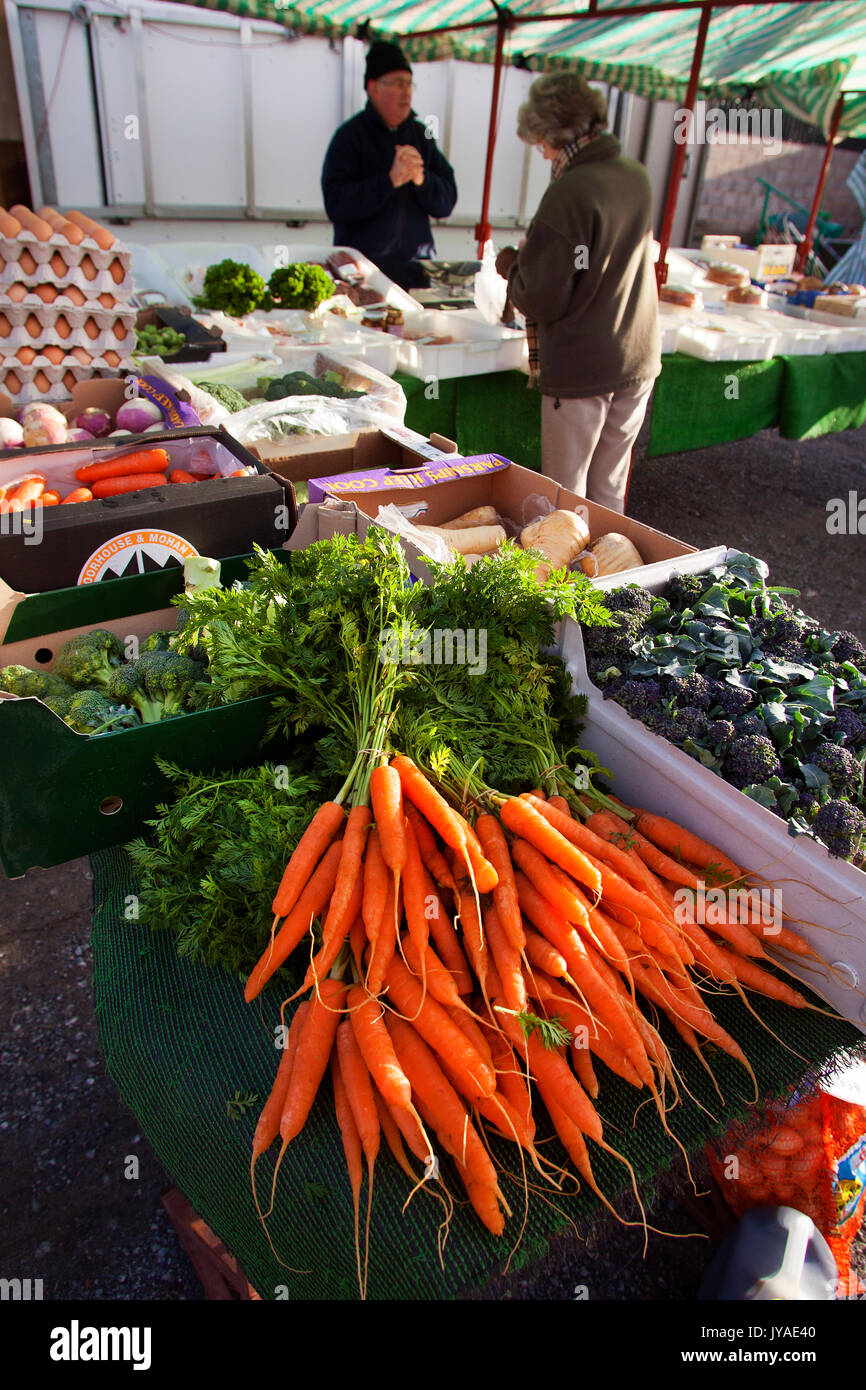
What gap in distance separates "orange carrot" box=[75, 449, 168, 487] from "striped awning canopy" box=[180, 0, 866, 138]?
433 cm

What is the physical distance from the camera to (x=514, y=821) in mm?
1614

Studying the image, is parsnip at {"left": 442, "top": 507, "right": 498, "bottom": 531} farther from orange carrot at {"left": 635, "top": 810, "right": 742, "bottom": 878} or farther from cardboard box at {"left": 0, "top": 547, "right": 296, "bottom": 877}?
orange carrot at {"left": 635, "top": 810, "right": 742, "bottom": 878}

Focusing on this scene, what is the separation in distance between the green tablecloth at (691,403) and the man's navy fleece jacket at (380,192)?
181 cm

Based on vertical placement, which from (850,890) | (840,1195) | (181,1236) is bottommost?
(181,1236)

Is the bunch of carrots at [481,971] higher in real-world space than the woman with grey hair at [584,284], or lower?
lower

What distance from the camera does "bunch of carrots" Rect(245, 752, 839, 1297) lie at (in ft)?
4.36

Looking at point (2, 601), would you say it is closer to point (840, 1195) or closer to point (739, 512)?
point (840, 1195)

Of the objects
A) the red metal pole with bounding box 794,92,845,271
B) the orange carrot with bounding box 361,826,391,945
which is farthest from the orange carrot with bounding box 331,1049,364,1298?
the red metal pole with bounding box 794,92,845,271

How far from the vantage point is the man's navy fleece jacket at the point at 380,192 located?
210 inches

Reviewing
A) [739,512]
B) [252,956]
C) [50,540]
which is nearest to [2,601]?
[50,540]

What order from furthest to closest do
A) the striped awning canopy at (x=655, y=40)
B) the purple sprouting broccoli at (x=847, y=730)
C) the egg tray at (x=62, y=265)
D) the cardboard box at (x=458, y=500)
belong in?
the striped awning canopy at (x=655, y=40), the egg tray at (x=62, y=265), the cardboard box at (x=458, y=500), the purple sprouting broccoli at (x=847, y=730)

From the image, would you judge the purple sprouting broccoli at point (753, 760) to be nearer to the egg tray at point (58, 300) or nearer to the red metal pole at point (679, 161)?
the egg tray at point (58, 300)

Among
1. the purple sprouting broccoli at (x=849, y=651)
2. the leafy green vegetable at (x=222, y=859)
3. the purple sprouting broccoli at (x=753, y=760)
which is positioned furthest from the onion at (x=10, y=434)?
the purple sprouting broccoli at (x=849, y=651)

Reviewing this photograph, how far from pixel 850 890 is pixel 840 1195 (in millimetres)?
771
